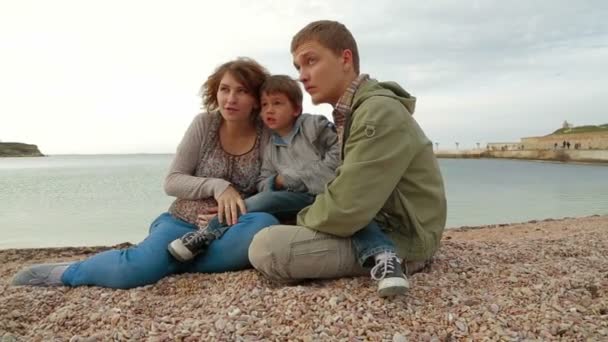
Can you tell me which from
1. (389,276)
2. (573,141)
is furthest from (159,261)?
(573,141)

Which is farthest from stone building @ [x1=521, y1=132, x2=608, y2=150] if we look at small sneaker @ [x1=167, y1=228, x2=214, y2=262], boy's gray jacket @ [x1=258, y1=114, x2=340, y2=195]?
small sneaker @ [x1=167, y1=228, x2=214, y2=262]

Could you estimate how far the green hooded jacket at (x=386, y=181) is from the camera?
2750mm

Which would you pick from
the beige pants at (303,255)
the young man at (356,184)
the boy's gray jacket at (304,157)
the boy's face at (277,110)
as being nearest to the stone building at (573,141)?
the boy's gray jacket at (304,157)

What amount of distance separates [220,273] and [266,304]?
93 cm

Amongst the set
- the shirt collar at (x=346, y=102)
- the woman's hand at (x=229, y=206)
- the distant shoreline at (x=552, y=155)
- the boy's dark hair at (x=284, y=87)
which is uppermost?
the boy's dark hair at (x=284, y=87)

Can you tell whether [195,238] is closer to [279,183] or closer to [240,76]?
[279,183]

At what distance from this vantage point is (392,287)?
2.57 metres

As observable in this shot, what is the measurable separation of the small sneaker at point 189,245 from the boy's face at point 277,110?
0.98 meters

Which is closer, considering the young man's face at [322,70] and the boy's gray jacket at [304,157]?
the young man's face at [322,70]

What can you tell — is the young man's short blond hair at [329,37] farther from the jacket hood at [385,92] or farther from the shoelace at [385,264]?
the shoelace at [385,264]

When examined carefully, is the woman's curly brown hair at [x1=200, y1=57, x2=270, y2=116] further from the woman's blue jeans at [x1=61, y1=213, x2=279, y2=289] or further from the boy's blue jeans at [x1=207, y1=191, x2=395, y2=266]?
the woman's blue jeans at [x1=61, y1=213, x2=279, y2=289]

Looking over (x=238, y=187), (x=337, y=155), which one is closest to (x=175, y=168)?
(x=238, y=187)

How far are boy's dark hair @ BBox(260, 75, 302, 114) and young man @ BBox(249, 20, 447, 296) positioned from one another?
1.61 feet

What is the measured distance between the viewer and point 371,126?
2754 mm
